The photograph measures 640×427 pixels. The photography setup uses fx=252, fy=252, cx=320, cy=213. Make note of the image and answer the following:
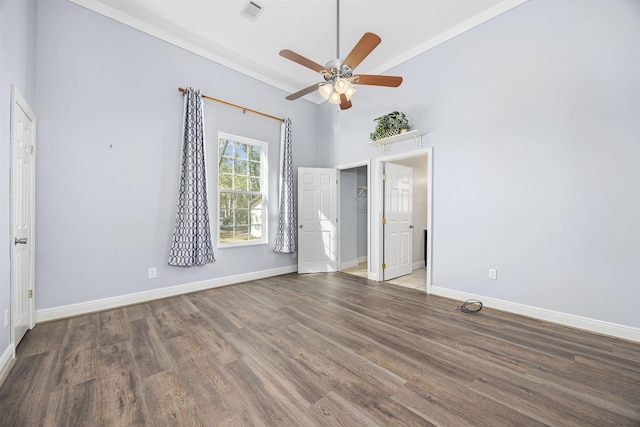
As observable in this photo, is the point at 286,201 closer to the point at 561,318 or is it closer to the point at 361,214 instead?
the point at 361,214

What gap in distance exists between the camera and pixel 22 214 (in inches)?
91.0

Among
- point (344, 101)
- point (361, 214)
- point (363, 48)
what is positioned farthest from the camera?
point (361, 214)

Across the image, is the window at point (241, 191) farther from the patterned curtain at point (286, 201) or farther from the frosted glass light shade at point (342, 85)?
the frosted glass light shade at point (342, 85)

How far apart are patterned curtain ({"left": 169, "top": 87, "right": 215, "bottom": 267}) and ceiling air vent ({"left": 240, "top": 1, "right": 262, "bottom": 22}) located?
1.21 metres

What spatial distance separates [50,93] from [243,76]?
7.94ft

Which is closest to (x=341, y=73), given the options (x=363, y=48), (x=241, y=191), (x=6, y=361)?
(x=363, y=48)

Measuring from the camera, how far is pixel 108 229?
3014 mm

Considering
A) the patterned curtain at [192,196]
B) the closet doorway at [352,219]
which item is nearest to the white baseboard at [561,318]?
the closet doorway at [352,219]

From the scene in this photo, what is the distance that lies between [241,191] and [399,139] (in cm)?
268

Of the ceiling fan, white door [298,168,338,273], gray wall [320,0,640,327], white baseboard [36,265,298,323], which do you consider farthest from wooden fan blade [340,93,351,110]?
white baseboard [36,265,298,323]

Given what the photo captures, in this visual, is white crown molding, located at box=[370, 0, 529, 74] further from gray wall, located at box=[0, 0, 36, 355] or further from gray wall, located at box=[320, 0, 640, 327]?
gray wall, located at box=[0, 0, 36, 355]

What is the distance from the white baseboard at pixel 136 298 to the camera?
270 cm

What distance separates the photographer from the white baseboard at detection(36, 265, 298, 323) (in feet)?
8.86

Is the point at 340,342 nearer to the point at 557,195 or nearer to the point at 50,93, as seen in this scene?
the point at 557,195
